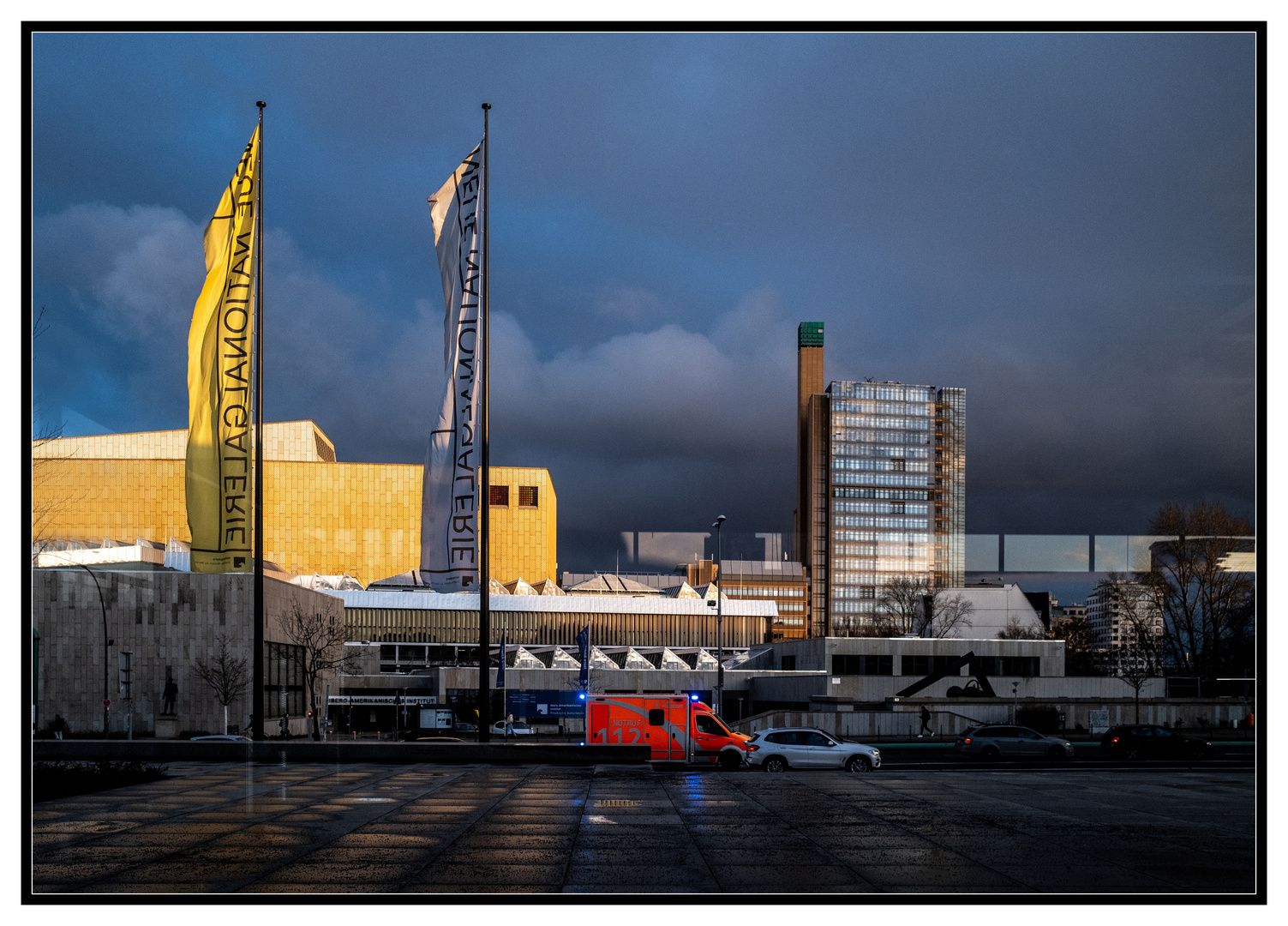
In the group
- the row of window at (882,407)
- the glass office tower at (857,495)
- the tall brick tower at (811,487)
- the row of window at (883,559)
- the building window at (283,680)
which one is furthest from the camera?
the tall brick tower at (811,487)

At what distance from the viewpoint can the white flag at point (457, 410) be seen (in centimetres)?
2380

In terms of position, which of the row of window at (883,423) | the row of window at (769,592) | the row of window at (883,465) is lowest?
the row of window at (769,592)

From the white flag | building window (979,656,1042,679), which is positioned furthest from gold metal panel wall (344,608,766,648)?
the white flag

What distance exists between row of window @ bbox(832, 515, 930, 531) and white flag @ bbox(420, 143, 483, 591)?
99.7 metres

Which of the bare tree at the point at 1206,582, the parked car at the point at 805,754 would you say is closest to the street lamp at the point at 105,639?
the parked car at the point at 805,754

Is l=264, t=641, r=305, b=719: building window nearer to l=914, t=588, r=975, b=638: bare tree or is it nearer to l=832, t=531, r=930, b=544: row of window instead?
l=914, t=588, r=975, b=638: bare tree

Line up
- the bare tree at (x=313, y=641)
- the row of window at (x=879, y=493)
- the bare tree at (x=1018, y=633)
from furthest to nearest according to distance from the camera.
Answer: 1. the row of window at (x=879, y=493)
2. the bare tree at (x=313, y=641)
3. the bare tree at (x=1018, y=633)

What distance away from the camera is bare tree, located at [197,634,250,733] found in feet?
168

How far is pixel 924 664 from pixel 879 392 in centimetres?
6086

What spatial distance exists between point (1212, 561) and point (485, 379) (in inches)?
649

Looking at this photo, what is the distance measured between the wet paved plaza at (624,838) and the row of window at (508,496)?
105851 mm

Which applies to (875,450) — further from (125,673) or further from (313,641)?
(125,673)

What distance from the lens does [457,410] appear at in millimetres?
24172

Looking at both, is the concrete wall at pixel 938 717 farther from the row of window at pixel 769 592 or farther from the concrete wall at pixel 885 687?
the row of window at pixel 769 592
